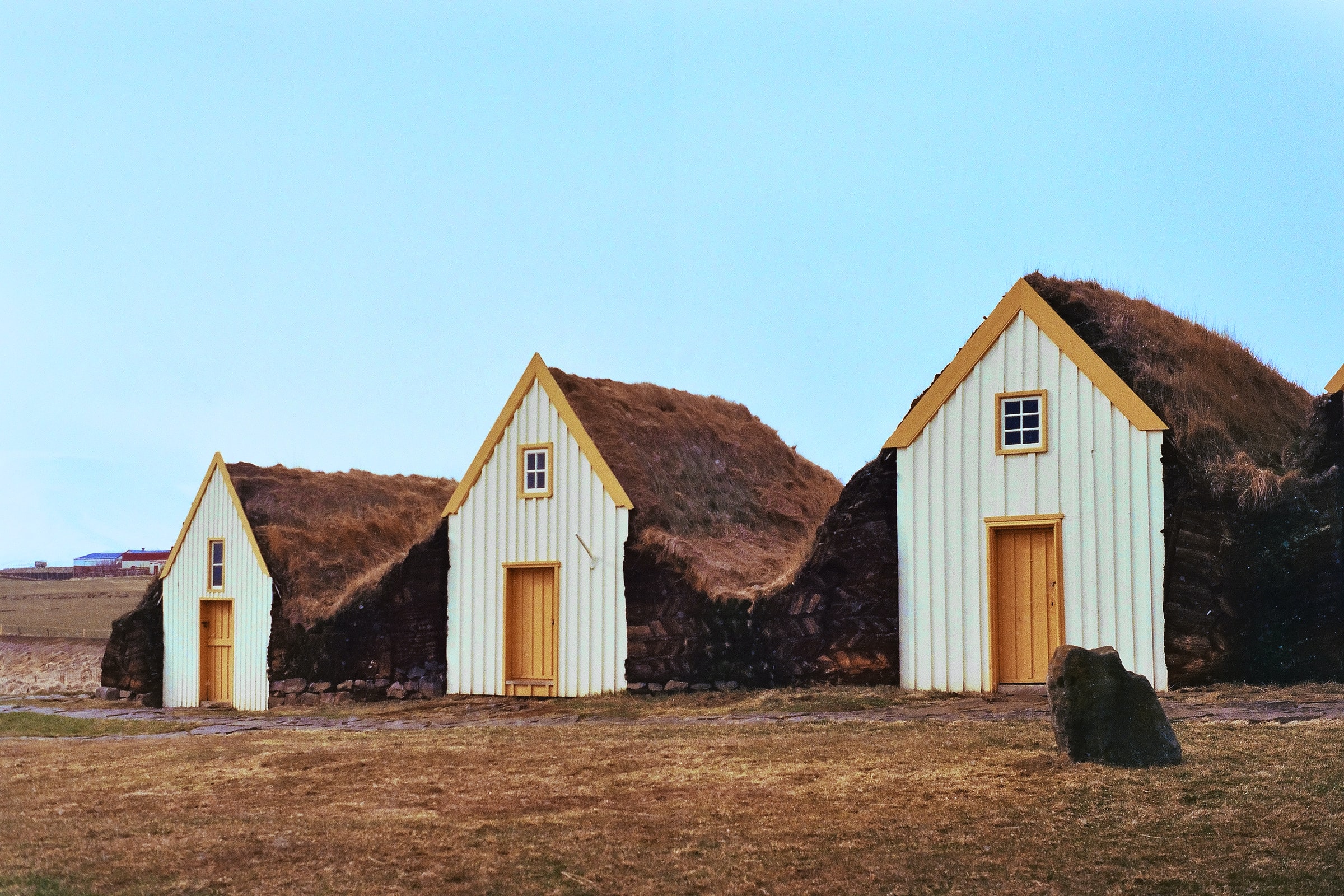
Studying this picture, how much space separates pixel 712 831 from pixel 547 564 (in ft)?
40.3

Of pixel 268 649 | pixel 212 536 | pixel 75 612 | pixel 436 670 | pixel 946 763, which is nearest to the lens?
pixel 946 763

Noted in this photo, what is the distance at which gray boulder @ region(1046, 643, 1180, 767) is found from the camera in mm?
11008

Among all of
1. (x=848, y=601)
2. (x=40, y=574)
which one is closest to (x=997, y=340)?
(x=848, y=601)

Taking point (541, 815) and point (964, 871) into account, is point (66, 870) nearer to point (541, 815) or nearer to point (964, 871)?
point (541, 815)

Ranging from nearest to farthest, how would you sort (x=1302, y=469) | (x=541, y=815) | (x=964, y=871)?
1. (x=964, y=871)
2. (x=541, y=815)
3. (x=1302, y=469)

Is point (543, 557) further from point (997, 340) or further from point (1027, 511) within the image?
point (997, 340)

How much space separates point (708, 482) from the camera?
24.8 meters

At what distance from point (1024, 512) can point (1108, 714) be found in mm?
6977

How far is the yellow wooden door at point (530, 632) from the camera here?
2155cm

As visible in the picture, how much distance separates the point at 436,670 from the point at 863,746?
11279 mm

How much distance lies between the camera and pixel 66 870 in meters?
9.25

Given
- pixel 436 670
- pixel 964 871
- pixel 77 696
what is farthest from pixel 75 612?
pixel 964 871

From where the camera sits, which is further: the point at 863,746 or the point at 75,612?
the point at 75,612

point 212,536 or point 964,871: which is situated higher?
point 212,536
